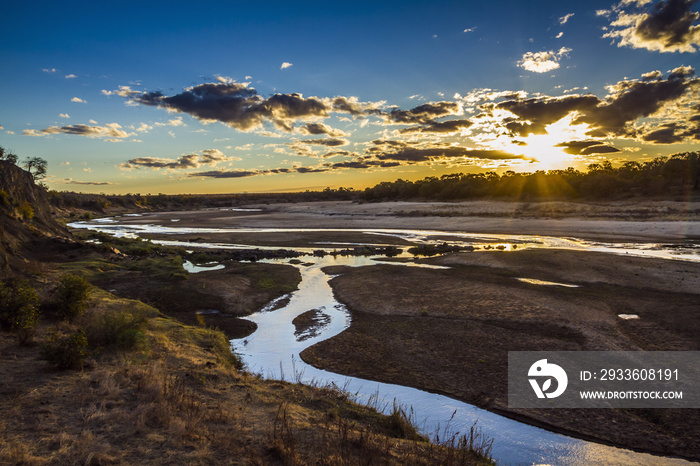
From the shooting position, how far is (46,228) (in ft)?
99.5

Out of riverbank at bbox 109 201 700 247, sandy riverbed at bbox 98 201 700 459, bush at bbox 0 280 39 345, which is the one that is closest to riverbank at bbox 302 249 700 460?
sandy riverbed at bbox 98 201 700 459

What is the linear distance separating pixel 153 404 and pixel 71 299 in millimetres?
7959

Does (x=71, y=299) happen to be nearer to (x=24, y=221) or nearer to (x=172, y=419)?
(x=172, y=419)

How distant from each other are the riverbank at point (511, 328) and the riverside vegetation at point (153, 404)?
2.86 metres

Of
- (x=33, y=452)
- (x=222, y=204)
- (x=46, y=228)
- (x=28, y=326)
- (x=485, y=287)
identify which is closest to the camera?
(x=33, y=452)

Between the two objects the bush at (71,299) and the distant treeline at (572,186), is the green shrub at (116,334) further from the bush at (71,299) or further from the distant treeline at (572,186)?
the distant treeline at (572,186)

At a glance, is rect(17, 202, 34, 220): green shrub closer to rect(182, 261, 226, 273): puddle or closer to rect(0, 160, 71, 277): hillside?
rect(0, 160, 71, 277): hillside

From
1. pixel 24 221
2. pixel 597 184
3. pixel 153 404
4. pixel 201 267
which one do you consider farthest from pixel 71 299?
pixel 597 184

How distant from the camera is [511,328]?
667 inches

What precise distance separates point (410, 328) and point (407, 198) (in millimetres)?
140956

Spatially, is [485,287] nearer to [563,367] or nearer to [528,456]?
[563,367]

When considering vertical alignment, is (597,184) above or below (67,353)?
above

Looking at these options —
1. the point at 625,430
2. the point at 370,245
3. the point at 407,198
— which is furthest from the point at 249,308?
the point at 407,198

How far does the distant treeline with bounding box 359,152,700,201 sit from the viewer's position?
91188 millimetres
